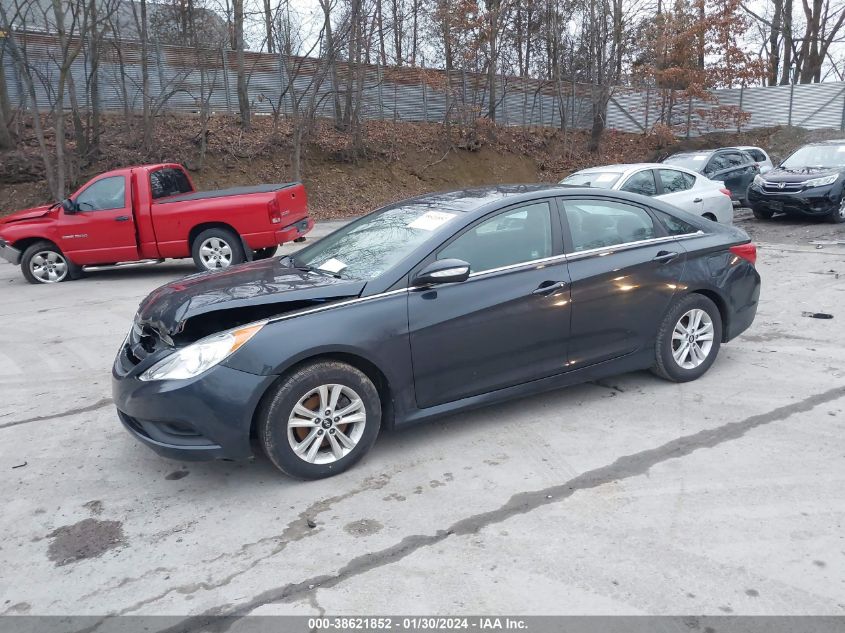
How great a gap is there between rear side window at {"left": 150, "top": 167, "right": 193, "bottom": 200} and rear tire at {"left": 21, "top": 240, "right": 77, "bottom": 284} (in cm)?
181

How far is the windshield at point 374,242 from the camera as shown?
172 inches

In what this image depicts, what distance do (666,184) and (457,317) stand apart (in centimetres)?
755

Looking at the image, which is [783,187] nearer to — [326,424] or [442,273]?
[442,273]

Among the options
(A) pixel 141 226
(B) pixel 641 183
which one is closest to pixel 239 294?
(A) pixel 141 226

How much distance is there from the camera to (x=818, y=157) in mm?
14578

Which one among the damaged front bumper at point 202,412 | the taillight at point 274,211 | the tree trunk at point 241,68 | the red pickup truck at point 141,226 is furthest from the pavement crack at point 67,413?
the tree trunk at point 241,68

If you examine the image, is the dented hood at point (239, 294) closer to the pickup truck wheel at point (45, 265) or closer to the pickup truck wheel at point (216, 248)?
the pickup truck wheel at point (216, 248)

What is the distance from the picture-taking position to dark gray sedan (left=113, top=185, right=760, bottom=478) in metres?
3.76

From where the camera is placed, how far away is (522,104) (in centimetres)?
2803

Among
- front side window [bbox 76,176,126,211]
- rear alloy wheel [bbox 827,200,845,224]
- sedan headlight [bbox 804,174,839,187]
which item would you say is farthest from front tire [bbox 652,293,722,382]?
rear alloy wheel [bbox 827,200,845,224]

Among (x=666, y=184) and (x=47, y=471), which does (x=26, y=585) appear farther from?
(x=666, y=184)

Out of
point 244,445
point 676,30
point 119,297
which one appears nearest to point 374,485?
point 244,445

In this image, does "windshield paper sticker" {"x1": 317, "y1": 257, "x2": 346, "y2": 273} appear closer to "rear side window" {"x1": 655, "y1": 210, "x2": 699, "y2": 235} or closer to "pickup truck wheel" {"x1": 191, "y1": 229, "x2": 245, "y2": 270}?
"rear side window" {"x1": 655, "y1": 210, "x2": 699, "y2": 235}

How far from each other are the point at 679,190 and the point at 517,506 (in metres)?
8.34
